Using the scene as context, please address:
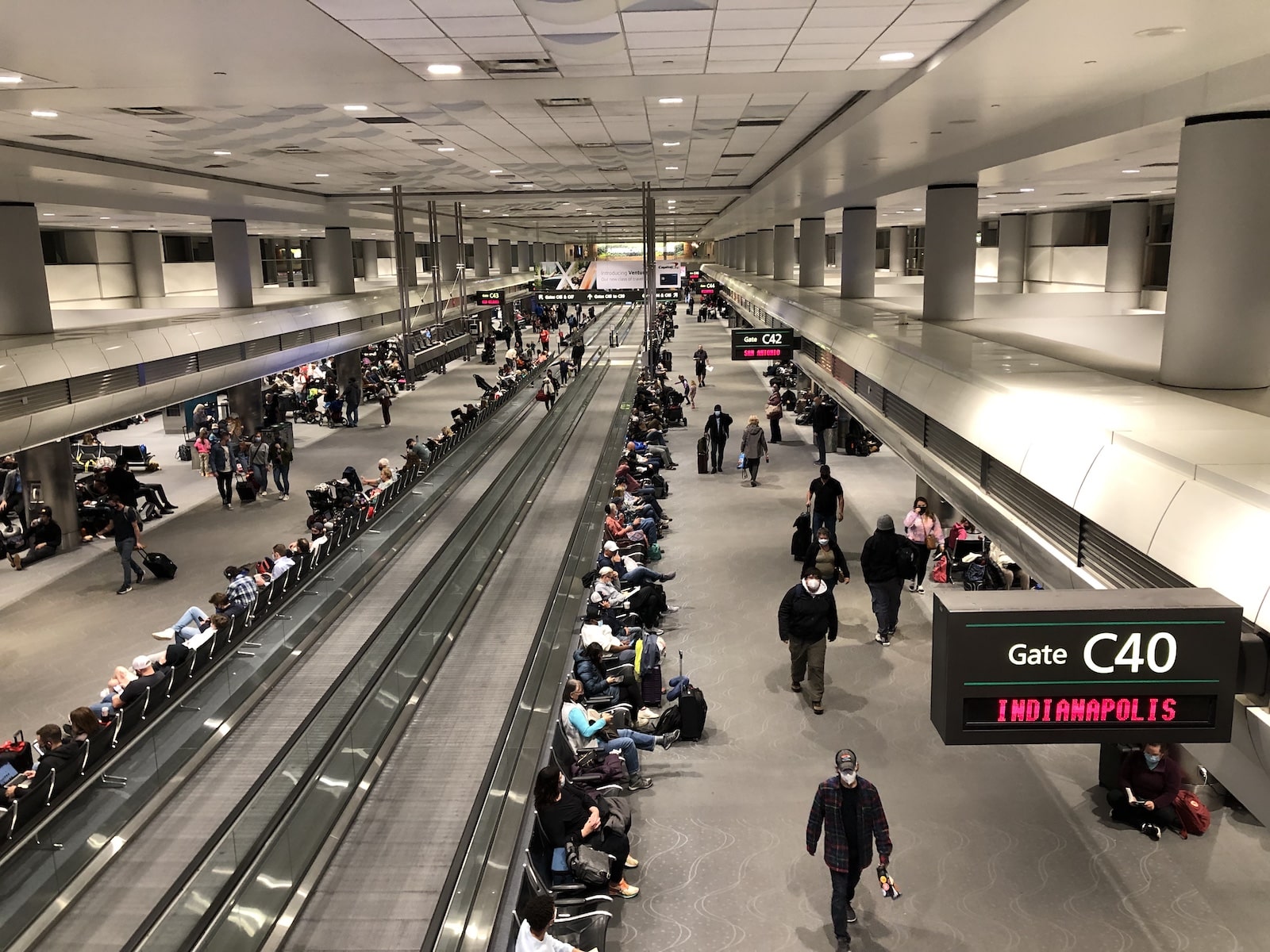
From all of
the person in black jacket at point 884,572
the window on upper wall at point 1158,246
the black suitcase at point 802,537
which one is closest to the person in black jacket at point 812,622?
the person in black jacket at point 884,572

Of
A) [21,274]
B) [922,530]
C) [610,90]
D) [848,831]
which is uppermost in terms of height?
[610,90]

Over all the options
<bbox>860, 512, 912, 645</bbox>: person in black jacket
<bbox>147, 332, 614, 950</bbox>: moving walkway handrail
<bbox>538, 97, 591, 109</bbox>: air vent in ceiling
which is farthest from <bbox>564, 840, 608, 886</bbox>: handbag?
<bbox>538, 97, 591, 109</bbox>: air vent in ceiling

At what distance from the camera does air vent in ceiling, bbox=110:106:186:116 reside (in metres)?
9.30

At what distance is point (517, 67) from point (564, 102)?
2341 millimetres

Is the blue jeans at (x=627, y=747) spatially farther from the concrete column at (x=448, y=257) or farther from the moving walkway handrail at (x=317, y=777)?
the concrete column at (x=448, y=257)

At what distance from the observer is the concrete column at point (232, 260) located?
22859 millimetres

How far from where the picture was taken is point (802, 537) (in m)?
14.4

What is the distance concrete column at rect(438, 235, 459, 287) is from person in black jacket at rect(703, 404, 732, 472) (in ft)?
59.1

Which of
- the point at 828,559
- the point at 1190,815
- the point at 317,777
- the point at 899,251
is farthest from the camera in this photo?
the point at 899,251

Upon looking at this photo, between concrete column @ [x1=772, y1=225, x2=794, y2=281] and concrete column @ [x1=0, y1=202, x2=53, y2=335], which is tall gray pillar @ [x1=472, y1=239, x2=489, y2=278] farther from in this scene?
concrete column @ [x1=0, y1=202, x2=53, y2=335]

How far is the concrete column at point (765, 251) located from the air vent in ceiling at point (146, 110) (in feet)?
98.0

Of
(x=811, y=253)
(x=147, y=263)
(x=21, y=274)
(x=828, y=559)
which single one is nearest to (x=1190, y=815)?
(x=828, y=559)

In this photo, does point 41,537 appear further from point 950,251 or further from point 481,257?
point 481,257

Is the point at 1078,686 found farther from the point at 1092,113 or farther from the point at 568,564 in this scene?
the point at 568,564
